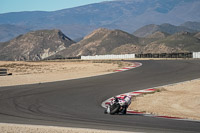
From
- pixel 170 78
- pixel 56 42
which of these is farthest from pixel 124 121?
pixel 56 42

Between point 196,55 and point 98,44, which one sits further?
point 98,44

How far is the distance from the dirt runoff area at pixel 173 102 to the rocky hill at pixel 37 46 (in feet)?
510

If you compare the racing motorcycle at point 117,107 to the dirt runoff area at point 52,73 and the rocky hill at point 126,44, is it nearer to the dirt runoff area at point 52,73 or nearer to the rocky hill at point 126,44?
the dirt runoff area at point 52,73

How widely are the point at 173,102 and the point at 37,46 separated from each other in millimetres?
172598

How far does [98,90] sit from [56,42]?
166 metres

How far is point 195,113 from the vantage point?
15500 millimetres

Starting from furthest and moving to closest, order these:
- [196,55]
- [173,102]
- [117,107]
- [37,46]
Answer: [37,46] < [196,55] < [173,102] < [117,107]

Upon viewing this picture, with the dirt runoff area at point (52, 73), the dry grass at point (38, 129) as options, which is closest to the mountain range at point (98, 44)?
the dirt runoff area at point (52, 73)

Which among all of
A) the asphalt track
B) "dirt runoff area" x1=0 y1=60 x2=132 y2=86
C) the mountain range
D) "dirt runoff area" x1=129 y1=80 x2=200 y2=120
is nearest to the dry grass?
the asphalt track

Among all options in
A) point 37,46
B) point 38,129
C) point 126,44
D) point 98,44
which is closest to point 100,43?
point 98,44

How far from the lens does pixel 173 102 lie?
61.4 feet

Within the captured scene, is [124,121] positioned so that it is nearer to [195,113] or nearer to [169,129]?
[169,129]

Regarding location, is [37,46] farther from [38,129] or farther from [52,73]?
[38,129]

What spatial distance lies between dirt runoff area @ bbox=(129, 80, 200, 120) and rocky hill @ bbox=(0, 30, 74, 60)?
15540 cm
